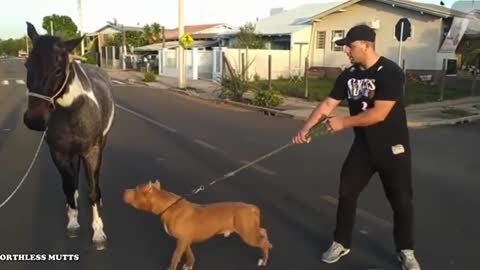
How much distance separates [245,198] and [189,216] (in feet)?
8.43

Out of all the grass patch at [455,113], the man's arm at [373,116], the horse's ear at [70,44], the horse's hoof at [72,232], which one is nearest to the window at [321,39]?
the grass patch at [455,113]

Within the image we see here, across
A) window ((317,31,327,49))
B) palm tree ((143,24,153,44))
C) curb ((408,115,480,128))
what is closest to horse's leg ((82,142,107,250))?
curb ((408,115,480,128))

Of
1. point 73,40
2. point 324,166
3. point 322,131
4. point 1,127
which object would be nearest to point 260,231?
point 322,131

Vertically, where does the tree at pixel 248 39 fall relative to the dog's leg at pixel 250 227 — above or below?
above

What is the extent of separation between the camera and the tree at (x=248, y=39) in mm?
34219

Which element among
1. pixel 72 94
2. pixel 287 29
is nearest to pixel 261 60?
pixel 287 29

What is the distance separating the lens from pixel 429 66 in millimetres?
28078

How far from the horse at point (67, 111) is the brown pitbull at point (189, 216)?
3.29ft

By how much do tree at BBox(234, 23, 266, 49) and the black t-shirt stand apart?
97.5 feet

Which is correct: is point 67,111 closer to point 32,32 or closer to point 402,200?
point 32,32

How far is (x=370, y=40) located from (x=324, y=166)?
4616 mm

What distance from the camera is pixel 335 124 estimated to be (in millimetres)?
4047

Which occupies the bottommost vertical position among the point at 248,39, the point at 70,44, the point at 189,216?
the point at 189,216

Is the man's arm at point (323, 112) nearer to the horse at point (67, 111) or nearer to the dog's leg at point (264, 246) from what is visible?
the dog's leg at point (264, 246)
